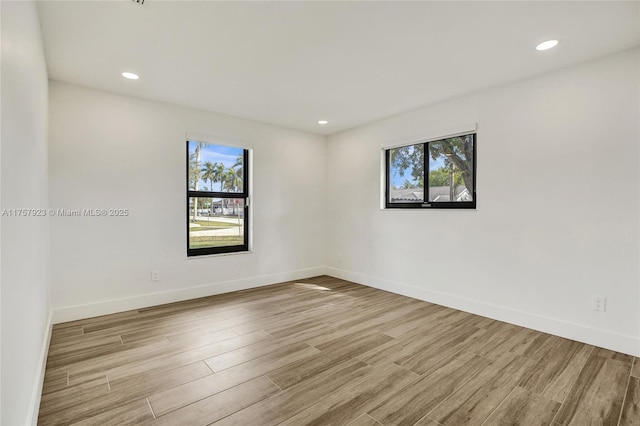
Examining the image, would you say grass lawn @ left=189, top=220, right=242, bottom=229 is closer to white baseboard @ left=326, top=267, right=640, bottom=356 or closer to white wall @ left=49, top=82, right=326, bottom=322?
white wall @ left=49, top=82, right=326, bottom=322

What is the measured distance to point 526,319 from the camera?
9.82 ft

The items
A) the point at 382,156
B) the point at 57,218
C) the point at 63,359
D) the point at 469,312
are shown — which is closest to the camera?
the point at 63,359

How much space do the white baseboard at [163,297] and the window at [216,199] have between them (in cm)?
46

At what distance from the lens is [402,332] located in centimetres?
288

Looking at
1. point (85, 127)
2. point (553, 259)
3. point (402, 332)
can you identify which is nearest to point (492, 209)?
point (553, 259)

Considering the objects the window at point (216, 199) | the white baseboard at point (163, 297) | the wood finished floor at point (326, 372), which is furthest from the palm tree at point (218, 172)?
the wood finished floor at point (326, 372)

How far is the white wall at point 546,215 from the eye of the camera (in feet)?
8.17

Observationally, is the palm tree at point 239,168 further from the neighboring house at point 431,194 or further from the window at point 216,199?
the neighboring house at point 431,194

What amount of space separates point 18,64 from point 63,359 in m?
2.07

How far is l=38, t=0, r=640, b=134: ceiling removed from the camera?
6.55ft

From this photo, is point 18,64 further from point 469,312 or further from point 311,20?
point 469,312

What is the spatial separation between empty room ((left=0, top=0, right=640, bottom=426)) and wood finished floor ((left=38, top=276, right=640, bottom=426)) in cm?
2

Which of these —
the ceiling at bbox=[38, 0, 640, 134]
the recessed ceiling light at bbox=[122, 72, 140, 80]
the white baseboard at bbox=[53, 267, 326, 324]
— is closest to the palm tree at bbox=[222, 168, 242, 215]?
the white baseboard at bbox=[53, 267, 326, 324]

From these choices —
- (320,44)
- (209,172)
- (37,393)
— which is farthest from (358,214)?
(37,393)
